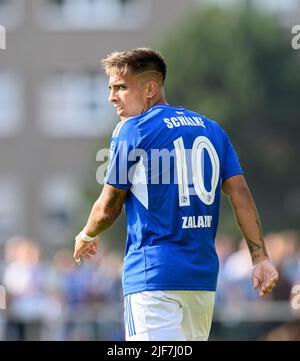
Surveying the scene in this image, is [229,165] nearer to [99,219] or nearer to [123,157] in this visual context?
[123,157]

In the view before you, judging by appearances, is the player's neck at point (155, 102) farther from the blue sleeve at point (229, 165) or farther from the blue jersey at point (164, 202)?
the blue sleeve at point (229, 165)

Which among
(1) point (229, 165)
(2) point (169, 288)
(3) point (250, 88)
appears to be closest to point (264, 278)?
(2) point (169, 288)

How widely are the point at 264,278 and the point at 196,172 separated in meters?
0.73

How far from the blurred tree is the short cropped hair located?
37.8m

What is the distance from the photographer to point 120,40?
175 ft

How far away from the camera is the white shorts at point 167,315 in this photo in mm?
7008

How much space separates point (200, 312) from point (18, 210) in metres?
45.0

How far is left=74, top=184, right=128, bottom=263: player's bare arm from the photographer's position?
23.4ft

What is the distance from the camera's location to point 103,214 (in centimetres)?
717

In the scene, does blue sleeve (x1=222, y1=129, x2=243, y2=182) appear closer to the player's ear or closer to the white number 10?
the white number 10
